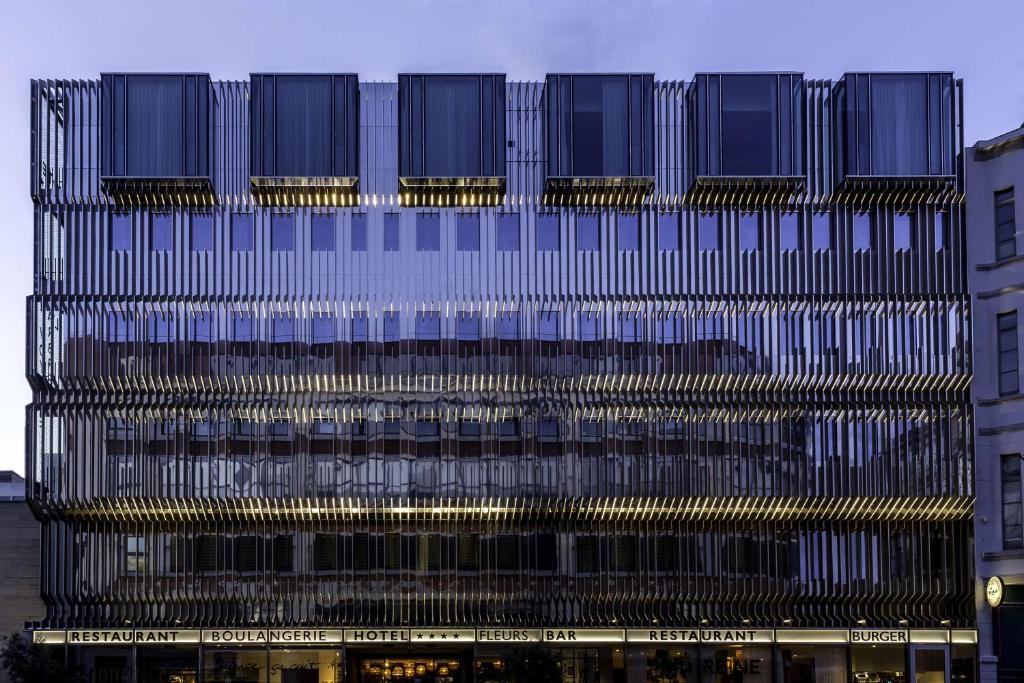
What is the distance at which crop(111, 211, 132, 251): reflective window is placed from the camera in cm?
3300

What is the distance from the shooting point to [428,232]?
3322 centimetres

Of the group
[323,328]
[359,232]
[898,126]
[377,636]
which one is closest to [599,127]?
[359,232]

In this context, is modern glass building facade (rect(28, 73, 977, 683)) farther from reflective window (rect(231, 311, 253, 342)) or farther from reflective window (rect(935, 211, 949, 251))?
reflective window (rect(935, 211, 949, 251))

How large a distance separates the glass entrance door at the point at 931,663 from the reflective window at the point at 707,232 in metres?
13.1

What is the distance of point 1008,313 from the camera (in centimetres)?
3328

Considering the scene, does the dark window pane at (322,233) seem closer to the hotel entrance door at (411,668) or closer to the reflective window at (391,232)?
the reflective window at (391,232)

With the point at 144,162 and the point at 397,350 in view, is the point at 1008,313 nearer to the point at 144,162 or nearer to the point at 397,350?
the point at 397,350

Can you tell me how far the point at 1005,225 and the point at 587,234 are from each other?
41.3ft

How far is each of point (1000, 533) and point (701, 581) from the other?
348 inches

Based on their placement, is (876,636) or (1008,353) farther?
(1008,353)

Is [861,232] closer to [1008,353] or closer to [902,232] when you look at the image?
[902,232]

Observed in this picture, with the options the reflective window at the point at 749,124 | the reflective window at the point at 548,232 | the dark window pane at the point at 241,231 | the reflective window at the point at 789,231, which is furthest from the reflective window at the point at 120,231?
the reflective window at the point at 789,231

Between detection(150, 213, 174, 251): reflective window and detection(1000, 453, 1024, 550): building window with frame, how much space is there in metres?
25.4

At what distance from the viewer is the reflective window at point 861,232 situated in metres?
33.5
